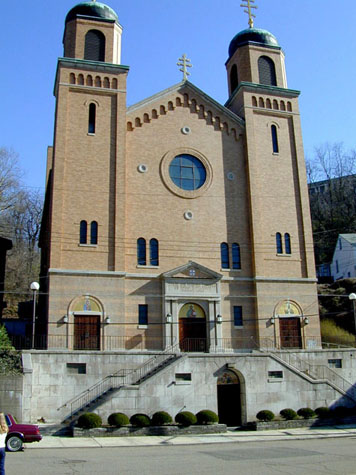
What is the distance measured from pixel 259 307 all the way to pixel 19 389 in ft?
47.5

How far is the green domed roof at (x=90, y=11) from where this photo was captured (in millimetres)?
33125

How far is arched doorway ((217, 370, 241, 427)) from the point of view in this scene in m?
25.7

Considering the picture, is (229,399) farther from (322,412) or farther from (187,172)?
(187,172)

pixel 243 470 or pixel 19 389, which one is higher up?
pixel 19 389

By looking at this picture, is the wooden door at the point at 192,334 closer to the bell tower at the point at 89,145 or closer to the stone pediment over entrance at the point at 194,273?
the stone pediment over entrance at the point at 194,273

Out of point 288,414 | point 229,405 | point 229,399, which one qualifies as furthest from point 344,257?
point 229,405

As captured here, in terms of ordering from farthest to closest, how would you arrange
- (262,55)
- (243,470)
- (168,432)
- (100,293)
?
(262,55) < (100,293) < (168,432) < (243,470)

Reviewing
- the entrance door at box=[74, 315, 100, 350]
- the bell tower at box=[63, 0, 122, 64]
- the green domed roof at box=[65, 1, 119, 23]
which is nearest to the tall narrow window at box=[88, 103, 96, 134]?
the bell tower at box=[63, 0, 122, 64]

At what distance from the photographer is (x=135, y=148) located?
31625 mm

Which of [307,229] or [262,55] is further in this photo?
[262,55]

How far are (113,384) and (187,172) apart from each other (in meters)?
14.1

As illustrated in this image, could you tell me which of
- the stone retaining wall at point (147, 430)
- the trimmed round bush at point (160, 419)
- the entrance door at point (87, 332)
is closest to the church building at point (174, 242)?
the entrance door at point (87, 332)

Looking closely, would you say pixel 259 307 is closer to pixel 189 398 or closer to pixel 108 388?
pixel 189 398

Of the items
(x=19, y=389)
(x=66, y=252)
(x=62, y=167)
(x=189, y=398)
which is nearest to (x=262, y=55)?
(x=62, y=167)
